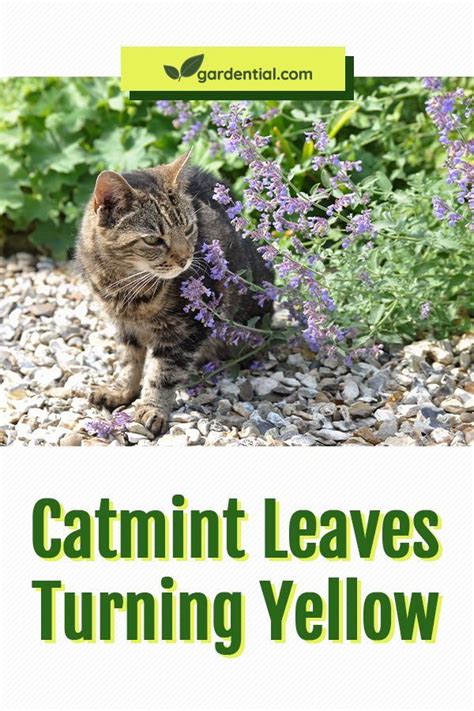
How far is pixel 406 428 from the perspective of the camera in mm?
3877

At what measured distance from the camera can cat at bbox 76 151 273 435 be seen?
3.82m

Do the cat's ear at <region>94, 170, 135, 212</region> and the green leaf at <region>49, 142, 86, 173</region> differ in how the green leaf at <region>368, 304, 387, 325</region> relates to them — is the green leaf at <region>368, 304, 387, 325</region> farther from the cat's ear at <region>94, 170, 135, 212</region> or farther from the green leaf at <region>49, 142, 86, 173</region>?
the green leaf at <region>49, 142, 86, 173</region>

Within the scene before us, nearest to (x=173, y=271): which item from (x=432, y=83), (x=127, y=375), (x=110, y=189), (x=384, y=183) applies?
(x=110, y=189)

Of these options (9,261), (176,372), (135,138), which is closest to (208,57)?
(176,372)

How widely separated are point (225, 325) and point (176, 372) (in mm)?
279

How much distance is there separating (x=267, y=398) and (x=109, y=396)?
0.66 meters

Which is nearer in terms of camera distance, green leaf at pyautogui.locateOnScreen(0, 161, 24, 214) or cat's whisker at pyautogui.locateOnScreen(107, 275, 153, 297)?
cat's whisker at pyautogui.locateOnScreen(107, 275, 153, 297)

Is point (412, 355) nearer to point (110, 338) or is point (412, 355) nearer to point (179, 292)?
point (179, 292)

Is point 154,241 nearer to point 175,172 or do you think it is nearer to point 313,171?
point 175,172

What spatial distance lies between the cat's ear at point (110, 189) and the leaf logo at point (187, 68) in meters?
0.45

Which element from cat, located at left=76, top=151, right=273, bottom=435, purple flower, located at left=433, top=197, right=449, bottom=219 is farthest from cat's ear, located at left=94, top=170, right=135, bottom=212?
purple flower, located at left=433, top=197, right=449, bottom=219

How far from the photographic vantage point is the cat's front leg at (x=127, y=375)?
164 inches

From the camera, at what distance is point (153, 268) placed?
3.83 meters

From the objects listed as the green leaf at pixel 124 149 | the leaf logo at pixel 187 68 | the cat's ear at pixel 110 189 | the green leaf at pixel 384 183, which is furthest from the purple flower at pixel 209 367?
the green leaf at pixel 124 149
